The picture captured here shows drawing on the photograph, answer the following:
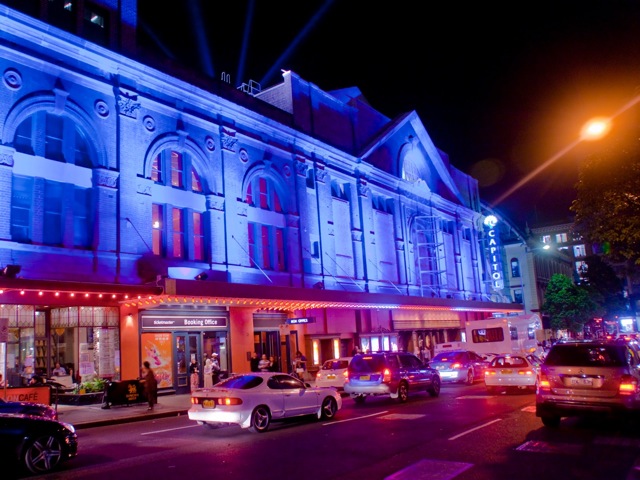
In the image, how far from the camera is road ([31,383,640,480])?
8.70 meters

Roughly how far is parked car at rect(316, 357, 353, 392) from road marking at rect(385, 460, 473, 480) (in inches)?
577

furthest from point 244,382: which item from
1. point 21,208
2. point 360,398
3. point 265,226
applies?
point 265,226

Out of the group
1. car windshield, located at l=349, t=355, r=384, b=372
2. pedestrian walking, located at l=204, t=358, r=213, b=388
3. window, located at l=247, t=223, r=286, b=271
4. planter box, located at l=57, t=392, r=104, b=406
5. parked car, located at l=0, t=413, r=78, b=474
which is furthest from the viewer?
window, located at l=247, t=223, r=286, b=271

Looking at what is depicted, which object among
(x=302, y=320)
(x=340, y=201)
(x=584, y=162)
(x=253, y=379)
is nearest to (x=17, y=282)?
(x=253, y=379)

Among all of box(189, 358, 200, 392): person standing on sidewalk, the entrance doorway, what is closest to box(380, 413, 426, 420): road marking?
box(189, 358, 200, 392): person standing on sidewalk

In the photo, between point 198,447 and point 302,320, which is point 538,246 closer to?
point 302,320

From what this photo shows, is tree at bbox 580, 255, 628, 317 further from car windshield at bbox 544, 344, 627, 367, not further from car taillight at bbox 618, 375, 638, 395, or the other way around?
car taillight at bbox 618, 375, 638, 395

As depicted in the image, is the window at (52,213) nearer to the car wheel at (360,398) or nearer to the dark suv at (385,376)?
the dark suv at (385,376)

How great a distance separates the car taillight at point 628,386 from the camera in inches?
453

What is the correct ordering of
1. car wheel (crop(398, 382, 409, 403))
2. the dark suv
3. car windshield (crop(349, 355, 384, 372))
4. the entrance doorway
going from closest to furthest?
1. the dark suv
2. car wheel (crop(398, 382, 409, 403))
3. car windshield (crop(349, 355, 384, 372))
4. the entrance doorway

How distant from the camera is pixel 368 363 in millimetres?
19406

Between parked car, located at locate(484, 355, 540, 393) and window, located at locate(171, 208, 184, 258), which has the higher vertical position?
window, located at locate(171, 208, 184, 258)

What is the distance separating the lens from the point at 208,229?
26531 millimetres

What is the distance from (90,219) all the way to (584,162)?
17.1 meters
